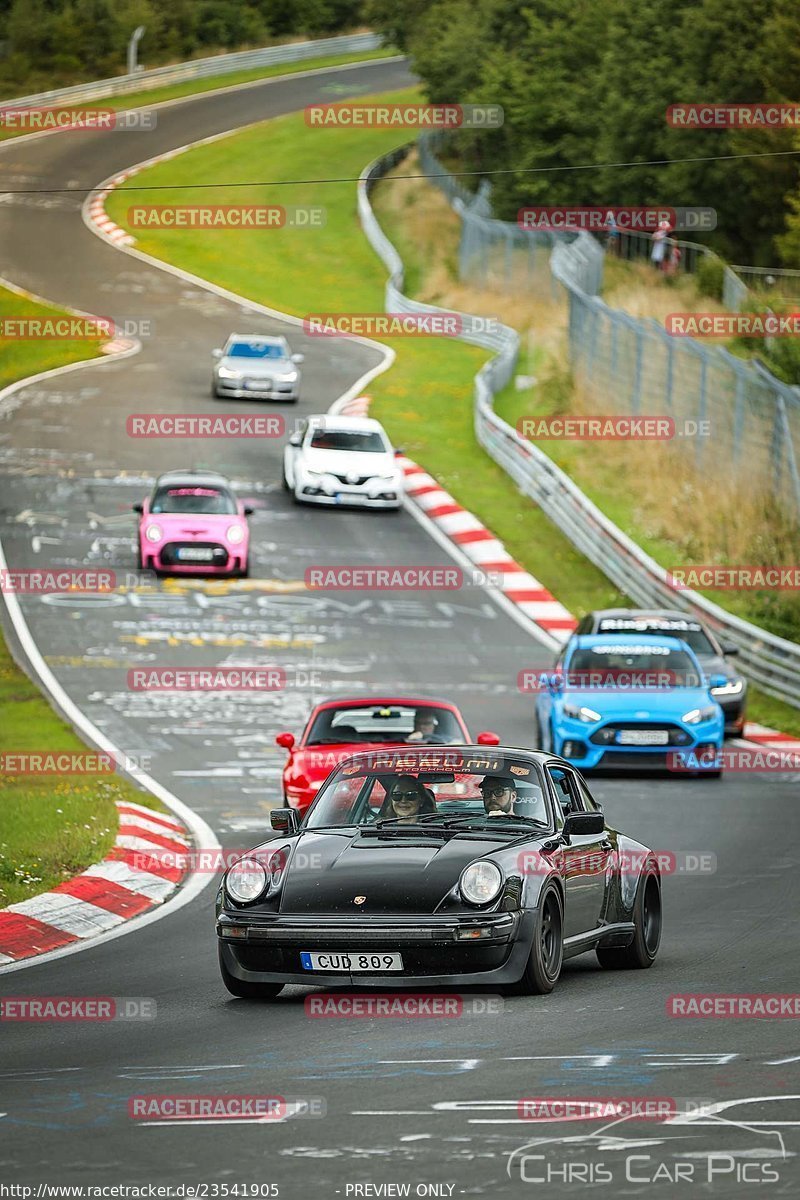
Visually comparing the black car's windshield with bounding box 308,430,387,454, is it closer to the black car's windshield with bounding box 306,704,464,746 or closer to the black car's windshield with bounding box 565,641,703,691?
the black car's windshield with bounding box 565,641,703,691

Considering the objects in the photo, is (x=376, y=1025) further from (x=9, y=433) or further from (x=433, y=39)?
(x=433, y=39)

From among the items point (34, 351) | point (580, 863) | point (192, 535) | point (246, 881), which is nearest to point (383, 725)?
point (580, 863)

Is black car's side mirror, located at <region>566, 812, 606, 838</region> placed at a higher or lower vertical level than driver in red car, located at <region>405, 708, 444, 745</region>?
higher

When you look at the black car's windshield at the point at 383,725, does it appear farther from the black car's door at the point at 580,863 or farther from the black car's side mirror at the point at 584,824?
the black car's side mirror at the point at 584,824

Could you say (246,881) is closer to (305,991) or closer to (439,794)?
(305,991)

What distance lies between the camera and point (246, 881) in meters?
9.85

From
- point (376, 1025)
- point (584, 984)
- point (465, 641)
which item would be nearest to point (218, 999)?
point (376, 1025)

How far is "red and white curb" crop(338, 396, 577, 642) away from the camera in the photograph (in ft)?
96.4

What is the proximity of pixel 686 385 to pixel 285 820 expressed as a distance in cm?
2437

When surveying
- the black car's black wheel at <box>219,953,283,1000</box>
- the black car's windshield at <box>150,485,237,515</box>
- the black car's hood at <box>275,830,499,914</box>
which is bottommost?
the black car's windshield at <box>150,485,237,515</box>

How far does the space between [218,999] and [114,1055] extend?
153 cm

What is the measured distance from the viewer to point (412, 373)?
49438mm

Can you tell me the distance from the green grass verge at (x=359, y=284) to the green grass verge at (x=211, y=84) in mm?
6720

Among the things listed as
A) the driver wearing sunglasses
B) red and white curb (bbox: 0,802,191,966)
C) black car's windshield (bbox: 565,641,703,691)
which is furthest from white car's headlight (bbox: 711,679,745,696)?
the driver wearing sunglasses
